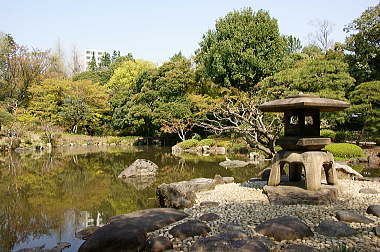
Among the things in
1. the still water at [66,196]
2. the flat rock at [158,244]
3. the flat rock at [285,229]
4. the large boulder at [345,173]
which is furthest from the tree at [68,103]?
the flat rock at [285,229]

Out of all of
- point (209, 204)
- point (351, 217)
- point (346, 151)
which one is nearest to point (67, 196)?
point (209, 204)

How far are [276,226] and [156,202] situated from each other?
160 inches

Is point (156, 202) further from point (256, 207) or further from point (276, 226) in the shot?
point (276, 226)

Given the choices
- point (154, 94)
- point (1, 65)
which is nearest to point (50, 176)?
point (154, 94)

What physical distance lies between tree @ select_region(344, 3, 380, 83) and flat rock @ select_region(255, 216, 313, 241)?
17.0 metres

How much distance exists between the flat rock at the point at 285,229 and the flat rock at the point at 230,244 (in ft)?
1.75

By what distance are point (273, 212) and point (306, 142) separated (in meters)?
1.58

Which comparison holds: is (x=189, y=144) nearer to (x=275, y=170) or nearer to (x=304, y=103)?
(x=275, y=170)

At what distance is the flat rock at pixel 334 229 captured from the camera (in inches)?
160

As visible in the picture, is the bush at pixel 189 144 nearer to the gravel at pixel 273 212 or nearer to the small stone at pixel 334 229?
the gravel at pixel 273 212

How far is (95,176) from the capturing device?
11.9m

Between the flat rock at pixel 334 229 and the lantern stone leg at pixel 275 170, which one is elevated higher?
the lantern stone leg at pixel 275 170

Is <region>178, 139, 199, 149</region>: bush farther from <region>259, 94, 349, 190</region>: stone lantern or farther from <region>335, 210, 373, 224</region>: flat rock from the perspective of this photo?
<region>335, 210, 373, 224</region>: flat rock

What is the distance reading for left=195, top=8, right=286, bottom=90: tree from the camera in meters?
20.4
